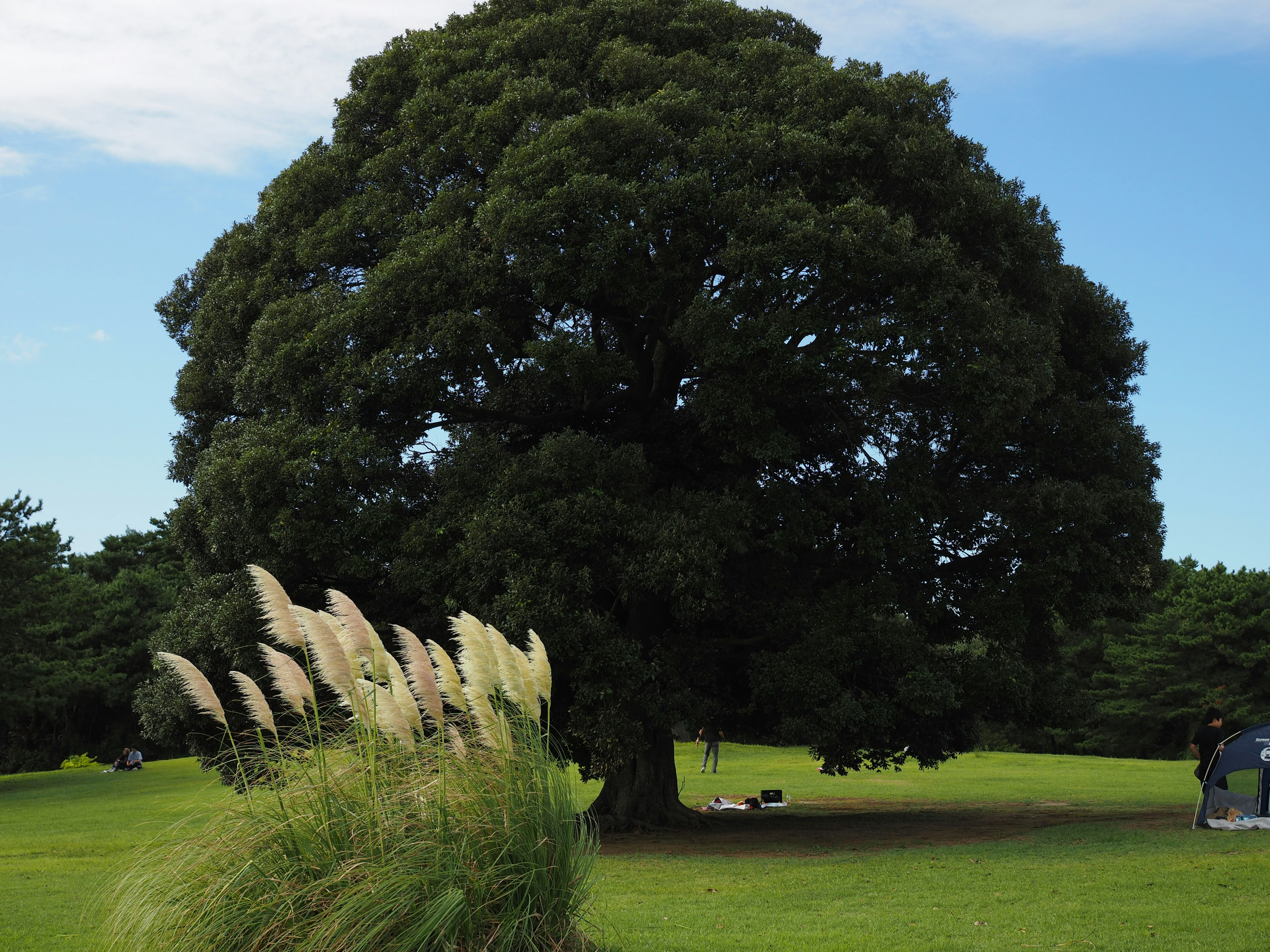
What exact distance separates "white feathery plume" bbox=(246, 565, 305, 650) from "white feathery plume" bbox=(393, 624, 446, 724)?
58cm

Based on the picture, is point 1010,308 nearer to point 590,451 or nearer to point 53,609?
point 590,451

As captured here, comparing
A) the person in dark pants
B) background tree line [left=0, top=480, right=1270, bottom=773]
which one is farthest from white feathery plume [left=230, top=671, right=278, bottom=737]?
background tree line [left=0, top=480, right=1270, bottom=773]

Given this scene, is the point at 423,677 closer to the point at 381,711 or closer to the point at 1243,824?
the point at 381,711

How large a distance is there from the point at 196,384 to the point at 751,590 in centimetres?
1082

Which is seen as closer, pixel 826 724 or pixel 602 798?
pixel 826 724

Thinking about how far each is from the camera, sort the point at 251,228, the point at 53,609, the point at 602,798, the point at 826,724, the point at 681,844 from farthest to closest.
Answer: the point at 53,609 < the point at 251,228 < the point at 602,798 < the point at 681,844 < the point at 826,724

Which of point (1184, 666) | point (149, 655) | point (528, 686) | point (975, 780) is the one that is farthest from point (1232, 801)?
point (149, 655)

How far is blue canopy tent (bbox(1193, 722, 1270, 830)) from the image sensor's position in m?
13.9

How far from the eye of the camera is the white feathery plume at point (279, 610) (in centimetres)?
599

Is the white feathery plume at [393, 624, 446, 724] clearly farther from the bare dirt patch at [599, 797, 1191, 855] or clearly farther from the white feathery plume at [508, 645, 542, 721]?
the bare dirt patch at [599, 797, 1191, 855]

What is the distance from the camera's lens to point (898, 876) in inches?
465

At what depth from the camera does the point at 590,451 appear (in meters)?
15.0

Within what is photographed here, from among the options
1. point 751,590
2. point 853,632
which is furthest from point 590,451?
point 853,632

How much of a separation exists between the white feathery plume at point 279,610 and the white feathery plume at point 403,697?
1.86 feet
